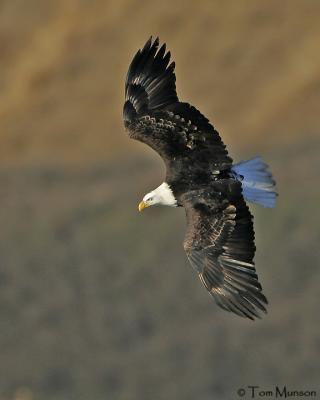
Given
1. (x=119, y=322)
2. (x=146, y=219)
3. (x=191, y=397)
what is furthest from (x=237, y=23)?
(x=191, y=397)

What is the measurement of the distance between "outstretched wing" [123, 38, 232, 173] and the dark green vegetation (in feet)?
26.7

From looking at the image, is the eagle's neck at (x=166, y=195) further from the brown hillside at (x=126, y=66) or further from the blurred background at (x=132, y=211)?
the brown hillside at (x=126, y=66)

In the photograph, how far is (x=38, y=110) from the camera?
30.7 meters

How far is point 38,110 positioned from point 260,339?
10381mm

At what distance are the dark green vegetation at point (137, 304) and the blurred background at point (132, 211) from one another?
31mm

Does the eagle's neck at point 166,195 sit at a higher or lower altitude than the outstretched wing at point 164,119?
lower

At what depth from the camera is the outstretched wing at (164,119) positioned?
12727 millimetres

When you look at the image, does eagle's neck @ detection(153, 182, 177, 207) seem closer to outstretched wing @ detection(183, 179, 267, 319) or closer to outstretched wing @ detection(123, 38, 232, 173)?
outstretched wing @ detection(123, 38, 232, 173)

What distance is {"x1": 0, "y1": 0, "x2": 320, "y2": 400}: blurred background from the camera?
71.6 ft

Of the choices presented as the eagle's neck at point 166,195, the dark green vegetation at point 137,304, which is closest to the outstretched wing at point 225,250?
the eagle's neck at point 166,195

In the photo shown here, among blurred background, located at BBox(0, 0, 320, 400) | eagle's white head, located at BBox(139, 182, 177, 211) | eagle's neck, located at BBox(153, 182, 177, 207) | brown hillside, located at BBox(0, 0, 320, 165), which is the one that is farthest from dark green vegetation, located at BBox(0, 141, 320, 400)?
eagle's neck, located at BBox(153, 182, 177, 207)

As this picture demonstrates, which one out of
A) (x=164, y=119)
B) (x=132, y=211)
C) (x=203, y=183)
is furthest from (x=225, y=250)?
(x=132, y=211)

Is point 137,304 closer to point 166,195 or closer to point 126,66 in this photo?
point 126,66

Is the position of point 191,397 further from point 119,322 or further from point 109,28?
point 109,28
